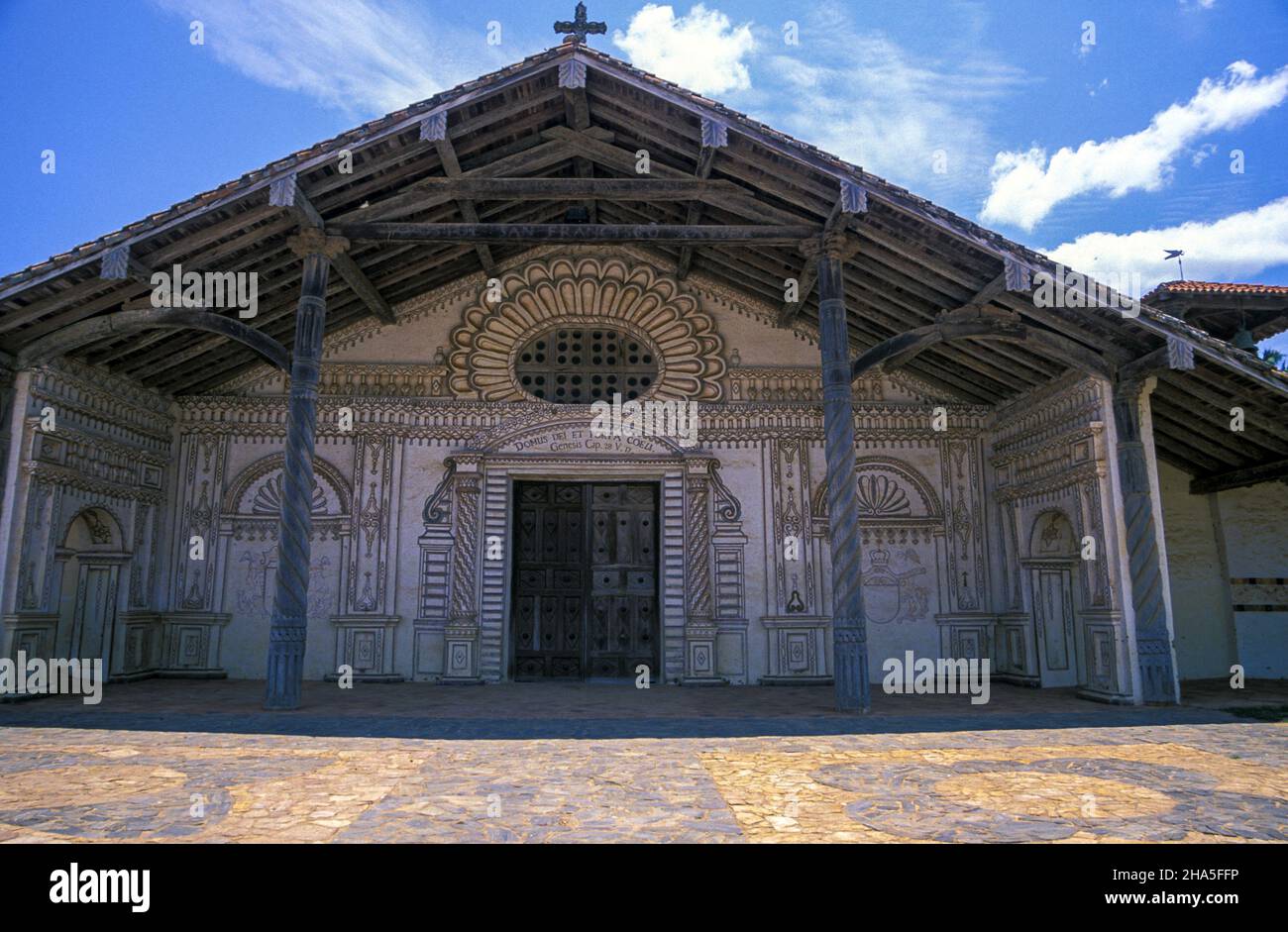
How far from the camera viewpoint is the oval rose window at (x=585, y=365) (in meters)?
13.4

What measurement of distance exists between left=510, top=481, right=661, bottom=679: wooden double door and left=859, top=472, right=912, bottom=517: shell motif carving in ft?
11.2

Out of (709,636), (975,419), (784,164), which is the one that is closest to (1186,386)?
(975,419)

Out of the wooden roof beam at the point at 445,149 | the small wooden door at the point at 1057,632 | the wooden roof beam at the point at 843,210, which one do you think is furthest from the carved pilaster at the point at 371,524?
the small wooden door at the point at 1057,632

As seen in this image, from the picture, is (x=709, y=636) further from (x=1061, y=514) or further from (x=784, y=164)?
(x=784, y=164)

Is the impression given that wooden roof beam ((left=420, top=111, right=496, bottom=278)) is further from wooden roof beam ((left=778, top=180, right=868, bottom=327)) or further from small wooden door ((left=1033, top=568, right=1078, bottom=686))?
small wooden door ((left=1033, top=568, right=1078, bottom=686))

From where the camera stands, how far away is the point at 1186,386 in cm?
1051

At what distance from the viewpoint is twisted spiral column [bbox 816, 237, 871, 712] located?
9047mm

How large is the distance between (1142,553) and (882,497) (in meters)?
3.99

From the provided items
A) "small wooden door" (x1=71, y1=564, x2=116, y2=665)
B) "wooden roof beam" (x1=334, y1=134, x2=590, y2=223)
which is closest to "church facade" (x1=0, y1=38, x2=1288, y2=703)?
"small wooden door" (x1=71, y1=564, x2=116, y2=665)

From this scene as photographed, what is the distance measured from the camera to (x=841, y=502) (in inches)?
365

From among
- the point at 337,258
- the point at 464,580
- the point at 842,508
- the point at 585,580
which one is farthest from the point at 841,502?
the point at 337,258

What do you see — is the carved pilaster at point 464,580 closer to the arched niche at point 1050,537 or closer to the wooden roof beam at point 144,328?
the wooden roof beam at point 144,328

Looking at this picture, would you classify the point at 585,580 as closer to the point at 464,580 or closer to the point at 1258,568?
the point at 464,580
